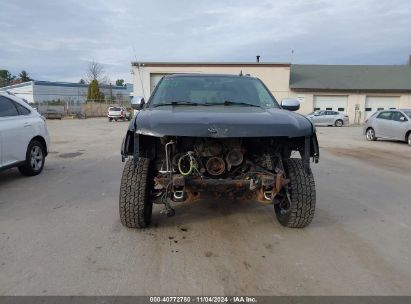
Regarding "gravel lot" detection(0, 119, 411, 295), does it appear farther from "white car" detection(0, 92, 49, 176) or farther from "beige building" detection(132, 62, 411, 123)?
"beige building" detection(132, 62, 411, 123)

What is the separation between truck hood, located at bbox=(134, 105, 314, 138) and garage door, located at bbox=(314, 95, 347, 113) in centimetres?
3308

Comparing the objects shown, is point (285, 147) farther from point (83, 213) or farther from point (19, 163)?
point (19, 163)

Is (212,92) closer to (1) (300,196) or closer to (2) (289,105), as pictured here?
(2) (289,105)

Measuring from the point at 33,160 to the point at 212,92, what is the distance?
4.18m

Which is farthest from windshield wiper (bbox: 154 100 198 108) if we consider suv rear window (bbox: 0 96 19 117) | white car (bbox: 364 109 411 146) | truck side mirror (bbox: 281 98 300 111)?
white car (bbox: 364 109 411 146)

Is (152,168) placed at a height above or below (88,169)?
above

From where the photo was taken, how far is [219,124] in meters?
3.56

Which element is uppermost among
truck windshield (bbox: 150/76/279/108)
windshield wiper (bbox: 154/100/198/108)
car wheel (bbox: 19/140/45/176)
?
truck windshield (bbox: 150/76/279/108)

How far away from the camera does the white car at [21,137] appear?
6.37m

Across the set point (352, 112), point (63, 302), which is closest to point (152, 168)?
point (63, 302)

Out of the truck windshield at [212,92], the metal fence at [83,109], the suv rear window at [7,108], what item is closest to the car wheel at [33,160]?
the suv rear window at [7,108]

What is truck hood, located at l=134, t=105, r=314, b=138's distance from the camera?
353 centimetres

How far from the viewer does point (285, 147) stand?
439cm

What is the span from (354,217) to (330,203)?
0.65 meters
